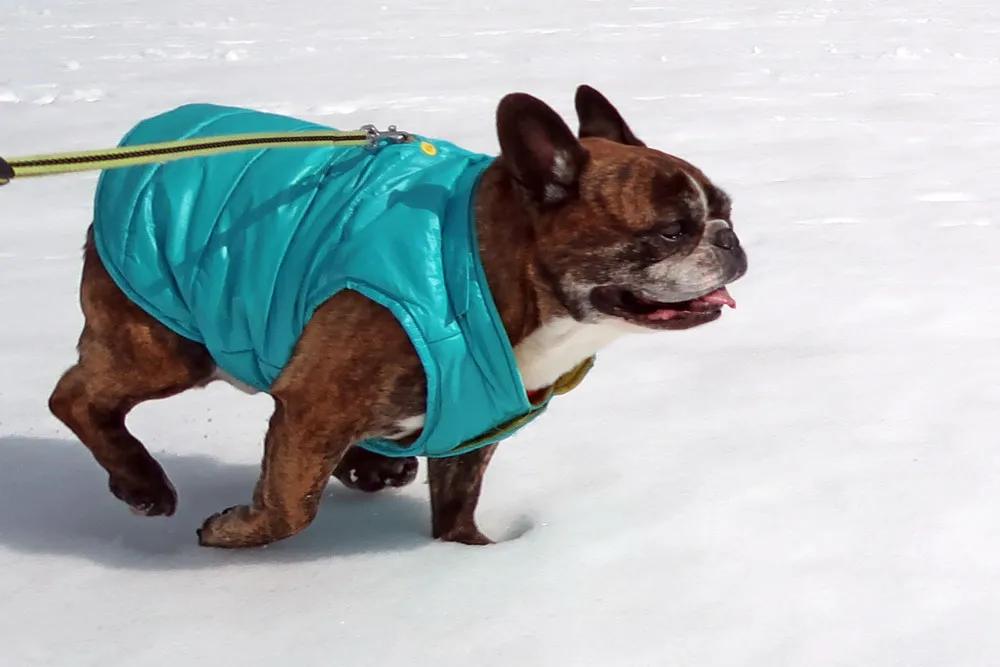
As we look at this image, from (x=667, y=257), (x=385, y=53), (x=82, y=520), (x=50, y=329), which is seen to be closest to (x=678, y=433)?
(x=667, y=257)

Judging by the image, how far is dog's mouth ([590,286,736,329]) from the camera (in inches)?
82.1

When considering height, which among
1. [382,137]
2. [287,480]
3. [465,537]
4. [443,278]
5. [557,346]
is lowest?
[465,537]

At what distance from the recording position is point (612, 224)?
206 centimetres

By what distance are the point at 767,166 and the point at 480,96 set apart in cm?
210

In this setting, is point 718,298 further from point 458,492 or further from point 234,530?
point 234,530

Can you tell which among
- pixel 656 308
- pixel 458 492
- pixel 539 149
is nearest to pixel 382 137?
pixel 539 149

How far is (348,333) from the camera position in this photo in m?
2.10

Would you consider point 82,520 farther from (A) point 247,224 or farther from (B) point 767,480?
(B) point 767,480

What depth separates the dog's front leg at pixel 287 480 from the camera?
2203 millimetres

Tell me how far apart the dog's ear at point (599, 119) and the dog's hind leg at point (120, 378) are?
990 millimetres

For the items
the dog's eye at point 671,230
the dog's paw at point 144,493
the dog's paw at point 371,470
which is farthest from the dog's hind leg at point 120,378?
the dog's eye at point 671,230

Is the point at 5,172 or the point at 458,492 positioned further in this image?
the point at 458,492

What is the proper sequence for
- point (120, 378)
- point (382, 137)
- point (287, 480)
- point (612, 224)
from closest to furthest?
point (612, 224), point (287, 480), point (382, 137), point (120, 378)

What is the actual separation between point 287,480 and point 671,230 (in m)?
0.92
